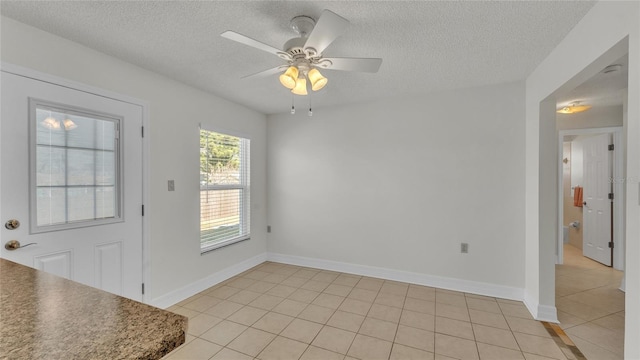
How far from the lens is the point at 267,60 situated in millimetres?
2381

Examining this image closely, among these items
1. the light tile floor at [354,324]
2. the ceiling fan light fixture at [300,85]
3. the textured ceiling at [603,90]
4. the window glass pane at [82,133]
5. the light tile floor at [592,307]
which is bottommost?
the light tile floor at [354,324]

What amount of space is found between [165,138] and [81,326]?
241 cm

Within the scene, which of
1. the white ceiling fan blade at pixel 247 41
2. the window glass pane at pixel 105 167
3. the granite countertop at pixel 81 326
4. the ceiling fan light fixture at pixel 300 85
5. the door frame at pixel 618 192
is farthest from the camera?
the door frame at pixel 618 192

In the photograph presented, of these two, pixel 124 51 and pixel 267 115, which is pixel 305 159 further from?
pixel 124 51

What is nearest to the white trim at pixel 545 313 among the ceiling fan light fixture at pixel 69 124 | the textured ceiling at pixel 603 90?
the textured ceiling at pixel 603 90

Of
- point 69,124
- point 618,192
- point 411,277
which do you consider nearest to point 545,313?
point 411,277

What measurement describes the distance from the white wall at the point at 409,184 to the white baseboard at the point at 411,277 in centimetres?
5

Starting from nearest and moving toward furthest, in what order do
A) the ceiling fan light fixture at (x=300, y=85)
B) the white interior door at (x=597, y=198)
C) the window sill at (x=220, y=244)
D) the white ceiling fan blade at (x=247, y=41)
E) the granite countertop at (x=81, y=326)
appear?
1. the granite countertop at (x=81, y=326)
2. the white ceiling fan blade at (x=247, y=41)
3. the ceiling fan light fixture at (x=300, y=85)
4. the window sill at (x=220, y=244)
5. the white interior door at (x=597, y=198)

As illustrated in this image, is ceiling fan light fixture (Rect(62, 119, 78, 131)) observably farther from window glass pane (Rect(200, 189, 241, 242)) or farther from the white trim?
the white trim

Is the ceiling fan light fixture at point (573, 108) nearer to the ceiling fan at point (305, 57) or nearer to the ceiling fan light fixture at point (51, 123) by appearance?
the ceiling fan at point (305, 57)

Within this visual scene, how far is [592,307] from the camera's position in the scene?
266 cm

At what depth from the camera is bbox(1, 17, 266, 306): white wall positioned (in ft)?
6.63

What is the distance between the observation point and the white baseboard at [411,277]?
2.97 meters

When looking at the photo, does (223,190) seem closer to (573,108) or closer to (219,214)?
(219,214)
